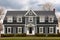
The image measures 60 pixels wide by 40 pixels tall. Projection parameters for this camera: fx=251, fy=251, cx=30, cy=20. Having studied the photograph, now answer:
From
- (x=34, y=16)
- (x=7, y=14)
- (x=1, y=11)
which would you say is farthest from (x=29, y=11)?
(x=1, y=11)

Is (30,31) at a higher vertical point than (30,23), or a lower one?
lower

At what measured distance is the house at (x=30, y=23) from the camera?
66938 millimetres

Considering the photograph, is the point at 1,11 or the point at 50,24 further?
the point at 1,11

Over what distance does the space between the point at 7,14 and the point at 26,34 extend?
826cm

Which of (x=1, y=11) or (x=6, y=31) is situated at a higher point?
(x=1, y=11)

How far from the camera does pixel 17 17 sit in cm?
6819

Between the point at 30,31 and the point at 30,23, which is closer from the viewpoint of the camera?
the point at 30,31

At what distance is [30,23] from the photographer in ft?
221

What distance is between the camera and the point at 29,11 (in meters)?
67.6

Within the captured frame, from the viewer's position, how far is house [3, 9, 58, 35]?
66.9 metres

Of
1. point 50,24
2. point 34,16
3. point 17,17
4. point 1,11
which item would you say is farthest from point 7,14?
point 1,11

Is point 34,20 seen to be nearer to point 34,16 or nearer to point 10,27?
point 34,16

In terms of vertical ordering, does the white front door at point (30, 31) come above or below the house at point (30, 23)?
below

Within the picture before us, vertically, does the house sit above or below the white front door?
above
